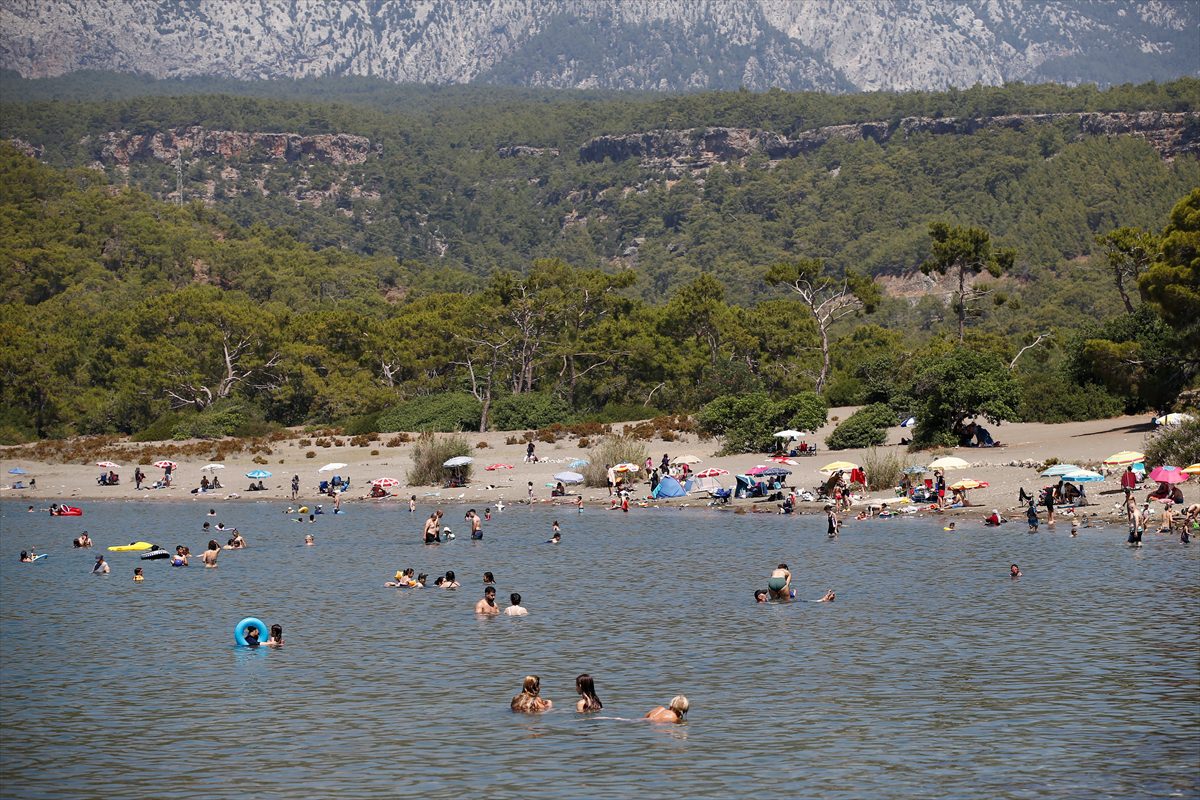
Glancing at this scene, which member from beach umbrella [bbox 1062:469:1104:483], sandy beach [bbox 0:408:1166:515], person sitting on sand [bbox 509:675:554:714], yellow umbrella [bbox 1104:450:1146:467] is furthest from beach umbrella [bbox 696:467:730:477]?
person sitting on sand [bbox 509:675:554:714]

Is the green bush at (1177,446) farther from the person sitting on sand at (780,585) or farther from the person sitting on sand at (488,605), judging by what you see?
the person sitting on sand at (488,605)

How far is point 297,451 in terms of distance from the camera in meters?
82.6

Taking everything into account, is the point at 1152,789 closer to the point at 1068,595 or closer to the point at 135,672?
the point at 1068,595

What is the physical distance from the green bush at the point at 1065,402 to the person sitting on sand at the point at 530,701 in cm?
4673

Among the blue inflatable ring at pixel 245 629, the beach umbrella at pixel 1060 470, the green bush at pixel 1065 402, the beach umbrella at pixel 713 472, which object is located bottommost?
the blue inflatable ring at pixel 245 629

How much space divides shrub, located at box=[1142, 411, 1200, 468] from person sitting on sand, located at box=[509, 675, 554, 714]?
3190cm

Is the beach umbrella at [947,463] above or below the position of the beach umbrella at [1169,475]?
above

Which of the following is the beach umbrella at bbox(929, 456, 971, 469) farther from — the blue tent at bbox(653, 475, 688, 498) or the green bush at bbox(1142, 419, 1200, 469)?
the blue tent at bbox(653, 475, 688, 498)

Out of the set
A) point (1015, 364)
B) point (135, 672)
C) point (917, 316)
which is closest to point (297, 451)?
point (1015, 364)

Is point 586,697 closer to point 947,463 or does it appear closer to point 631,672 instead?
point 631,672

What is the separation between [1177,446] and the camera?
50688 mm

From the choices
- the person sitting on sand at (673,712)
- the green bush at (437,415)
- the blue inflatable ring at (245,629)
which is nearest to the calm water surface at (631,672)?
the person sitting on sand at (673,712)

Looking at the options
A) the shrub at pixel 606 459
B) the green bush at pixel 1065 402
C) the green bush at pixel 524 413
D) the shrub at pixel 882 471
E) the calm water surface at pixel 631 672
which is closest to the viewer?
the calm water surface at pixel 631 672

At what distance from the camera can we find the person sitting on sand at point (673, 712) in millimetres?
24938
